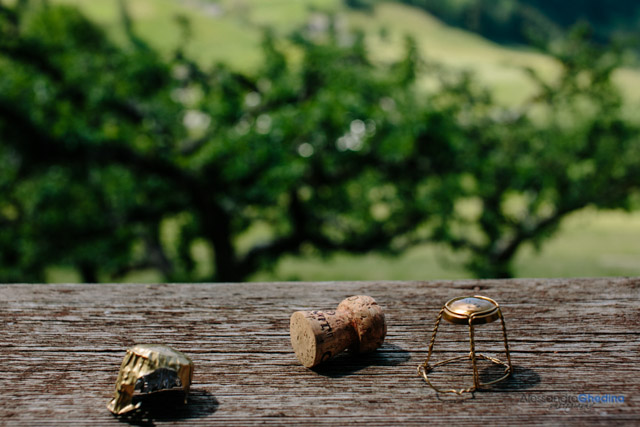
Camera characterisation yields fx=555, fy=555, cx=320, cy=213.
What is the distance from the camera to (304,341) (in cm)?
100

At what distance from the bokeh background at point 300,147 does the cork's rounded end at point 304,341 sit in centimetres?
382

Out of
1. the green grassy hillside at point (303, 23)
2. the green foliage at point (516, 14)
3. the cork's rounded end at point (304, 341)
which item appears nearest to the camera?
the cork's rounded end at point (304, 341)

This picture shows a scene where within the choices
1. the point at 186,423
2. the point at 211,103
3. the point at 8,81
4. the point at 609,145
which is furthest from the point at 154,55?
the point at 186,423

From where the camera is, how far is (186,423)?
0.85 meters

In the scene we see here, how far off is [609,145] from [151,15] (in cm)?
623

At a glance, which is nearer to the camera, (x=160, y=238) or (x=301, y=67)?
(x=301, y=67)

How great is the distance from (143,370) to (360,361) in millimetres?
397

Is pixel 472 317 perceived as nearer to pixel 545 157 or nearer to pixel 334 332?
pixel 334 332

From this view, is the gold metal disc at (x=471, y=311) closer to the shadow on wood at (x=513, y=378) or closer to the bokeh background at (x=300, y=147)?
the shadow on wood at (x=513, y=378)

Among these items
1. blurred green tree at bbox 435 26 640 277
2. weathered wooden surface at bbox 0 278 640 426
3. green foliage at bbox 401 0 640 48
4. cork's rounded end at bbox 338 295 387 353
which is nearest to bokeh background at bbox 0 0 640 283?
blurred green tree at bbox 435 26 640 277

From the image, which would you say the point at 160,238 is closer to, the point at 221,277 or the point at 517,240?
the point at 221,277

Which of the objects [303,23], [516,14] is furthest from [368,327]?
[516,14]

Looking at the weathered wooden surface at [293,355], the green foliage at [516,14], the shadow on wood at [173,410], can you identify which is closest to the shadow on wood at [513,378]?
the weathered wooden surface at [293,355]

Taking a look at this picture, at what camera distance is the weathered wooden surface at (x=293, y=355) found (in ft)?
2.85
